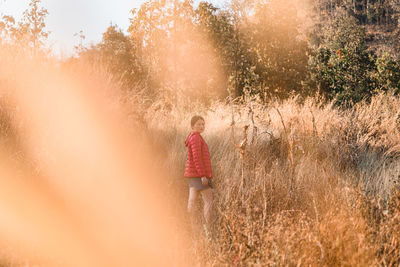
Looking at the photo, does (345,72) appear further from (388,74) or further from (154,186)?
(154,186)

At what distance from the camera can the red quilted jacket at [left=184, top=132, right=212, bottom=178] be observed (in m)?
3.57

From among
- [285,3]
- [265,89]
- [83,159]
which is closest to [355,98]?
[265,89]

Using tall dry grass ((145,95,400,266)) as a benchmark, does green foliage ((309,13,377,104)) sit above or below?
above

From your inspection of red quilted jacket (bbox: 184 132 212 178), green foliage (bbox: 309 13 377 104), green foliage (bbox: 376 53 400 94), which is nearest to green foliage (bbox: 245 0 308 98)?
green foliage (bbox: 309 13 377 104)

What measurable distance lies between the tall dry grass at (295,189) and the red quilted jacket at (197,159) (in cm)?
34

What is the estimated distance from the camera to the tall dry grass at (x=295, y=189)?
2.25 meters

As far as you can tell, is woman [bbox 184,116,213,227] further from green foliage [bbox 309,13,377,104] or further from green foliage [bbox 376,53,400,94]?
green foliage [bbox 376,53,400,94]

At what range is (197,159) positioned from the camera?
3586 mm

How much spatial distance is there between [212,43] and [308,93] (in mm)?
3824

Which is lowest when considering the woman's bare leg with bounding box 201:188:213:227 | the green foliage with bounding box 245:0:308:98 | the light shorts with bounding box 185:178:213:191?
the woman's bare leg with bounding box 201:188:213:227

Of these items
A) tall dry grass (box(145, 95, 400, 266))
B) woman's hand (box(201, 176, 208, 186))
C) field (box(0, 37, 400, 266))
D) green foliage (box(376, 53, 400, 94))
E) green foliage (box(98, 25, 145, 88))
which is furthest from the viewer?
green foliage (box(98, 25, 145, 88))

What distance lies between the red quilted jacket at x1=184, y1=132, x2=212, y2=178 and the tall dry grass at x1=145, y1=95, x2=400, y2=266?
0.34 meters

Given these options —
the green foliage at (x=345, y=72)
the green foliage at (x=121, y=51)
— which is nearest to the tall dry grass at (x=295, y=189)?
the green foliage at (x=345, y=72)

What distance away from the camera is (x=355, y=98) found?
10.5 meters
